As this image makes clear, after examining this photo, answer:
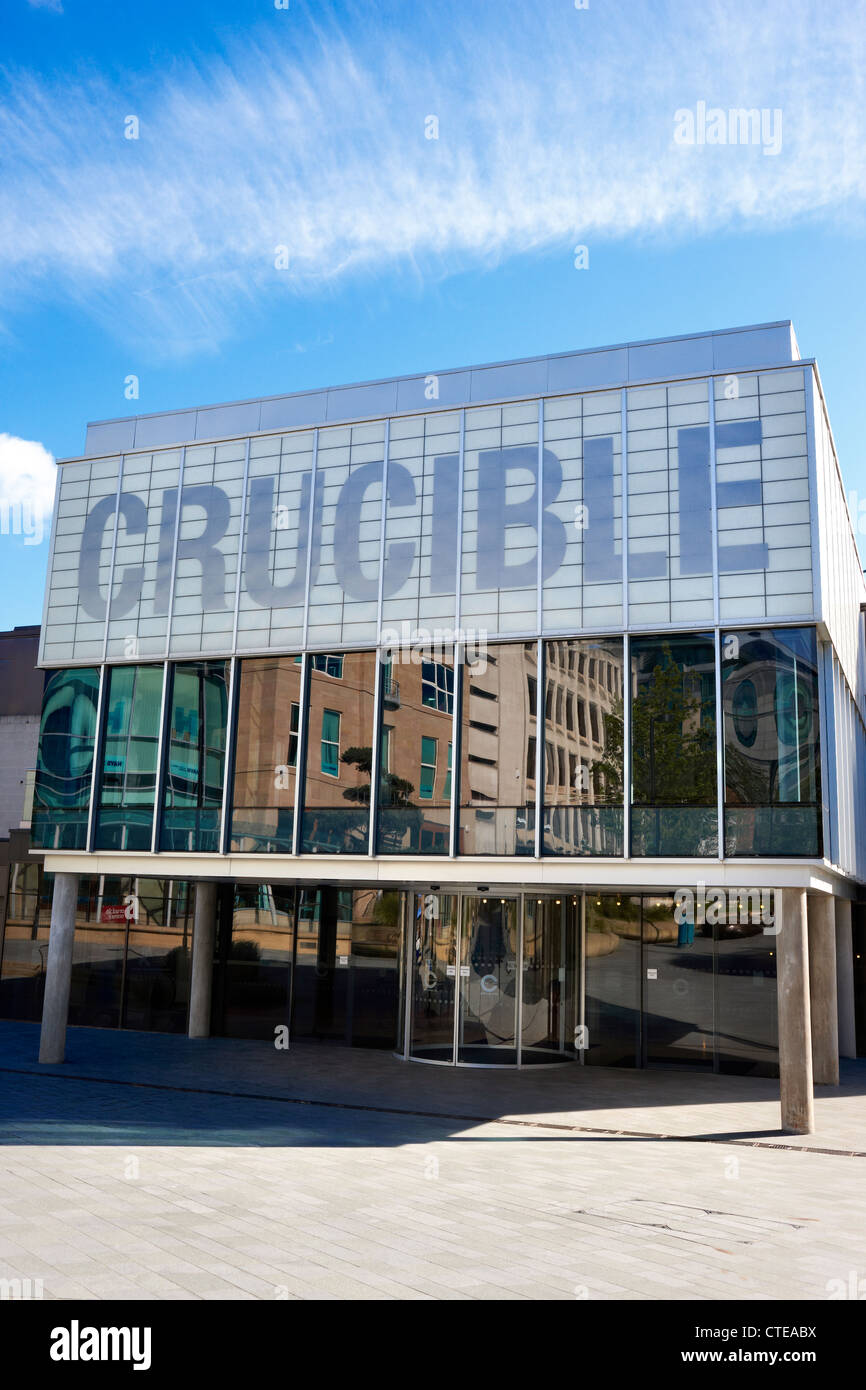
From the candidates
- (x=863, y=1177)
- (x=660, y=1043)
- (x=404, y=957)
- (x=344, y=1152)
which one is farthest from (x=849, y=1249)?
(x=404, y=957)

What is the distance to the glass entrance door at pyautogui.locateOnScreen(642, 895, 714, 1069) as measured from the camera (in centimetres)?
2141

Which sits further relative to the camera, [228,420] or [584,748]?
[228,420]

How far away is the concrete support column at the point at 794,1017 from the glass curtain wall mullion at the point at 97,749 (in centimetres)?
1274

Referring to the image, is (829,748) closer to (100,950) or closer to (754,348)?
(754,348)

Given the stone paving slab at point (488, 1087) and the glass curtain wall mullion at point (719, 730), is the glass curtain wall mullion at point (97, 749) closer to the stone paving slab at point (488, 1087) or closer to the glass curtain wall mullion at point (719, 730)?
the stone paving slab at point (488, 1087)

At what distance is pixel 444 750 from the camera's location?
19.0 meters

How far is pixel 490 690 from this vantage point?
62.2 feet

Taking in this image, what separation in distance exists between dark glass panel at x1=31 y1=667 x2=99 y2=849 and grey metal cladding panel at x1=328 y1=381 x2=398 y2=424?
23.5ft

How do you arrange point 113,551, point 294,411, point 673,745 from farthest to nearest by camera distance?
point 113,551 < point 294,411 < point 673,745

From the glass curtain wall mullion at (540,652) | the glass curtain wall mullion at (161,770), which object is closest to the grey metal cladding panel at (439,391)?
the glass curtain wall mullion at (540,652)

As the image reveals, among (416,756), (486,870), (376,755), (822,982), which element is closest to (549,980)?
(486,870)

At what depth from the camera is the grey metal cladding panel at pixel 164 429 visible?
22312 millimetres

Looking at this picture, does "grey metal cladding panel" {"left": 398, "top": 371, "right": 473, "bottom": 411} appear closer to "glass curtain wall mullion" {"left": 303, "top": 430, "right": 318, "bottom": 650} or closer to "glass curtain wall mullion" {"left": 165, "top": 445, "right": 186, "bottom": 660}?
"glass curtain wall mullion" {"left": 303, "top": 430, "right": 318, "bottom": 650}

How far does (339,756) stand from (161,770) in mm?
3765
